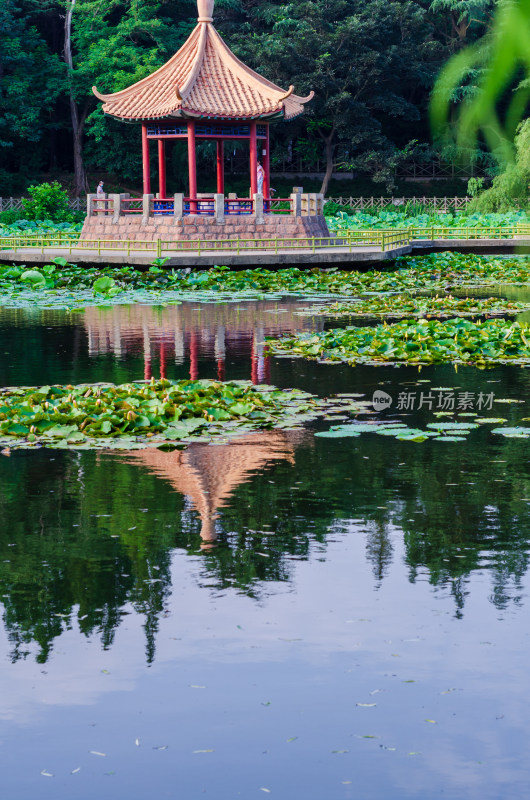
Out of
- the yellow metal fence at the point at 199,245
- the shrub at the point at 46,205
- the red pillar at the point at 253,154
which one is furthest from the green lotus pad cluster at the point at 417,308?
the shrub at the point at 46,205

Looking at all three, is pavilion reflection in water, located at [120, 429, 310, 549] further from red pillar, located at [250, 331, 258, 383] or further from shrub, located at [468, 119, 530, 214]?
shrub, located at [468, 119, 530, 214]

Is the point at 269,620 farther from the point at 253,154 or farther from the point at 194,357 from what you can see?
the point at 253,154

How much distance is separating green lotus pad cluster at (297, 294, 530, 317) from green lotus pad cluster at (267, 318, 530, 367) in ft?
11.8

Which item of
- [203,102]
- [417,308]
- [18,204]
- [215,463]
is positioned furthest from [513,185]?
[215,463]

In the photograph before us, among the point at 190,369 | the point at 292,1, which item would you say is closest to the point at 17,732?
the point at 190,369

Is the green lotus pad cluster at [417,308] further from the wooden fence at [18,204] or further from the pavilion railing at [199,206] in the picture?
the wooden fence at [18,204]

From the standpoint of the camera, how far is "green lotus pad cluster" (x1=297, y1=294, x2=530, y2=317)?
21.8m

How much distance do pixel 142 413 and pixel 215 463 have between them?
152 centimetres

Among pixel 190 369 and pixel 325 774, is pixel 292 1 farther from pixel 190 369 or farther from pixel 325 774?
pixel 325 774

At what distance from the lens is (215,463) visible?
10.0m

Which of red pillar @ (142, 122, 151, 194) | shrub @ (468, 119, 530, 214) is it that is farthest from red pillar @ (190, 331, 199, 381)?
shrub @ (468, 119, 530, 214)

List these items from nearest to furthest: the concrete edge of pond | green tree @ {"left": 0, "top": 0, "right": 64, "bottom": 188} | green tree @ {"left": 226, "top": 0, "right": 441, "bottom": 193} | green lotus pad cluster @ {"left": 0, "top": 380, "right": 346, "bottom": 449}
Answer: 1. green lotus pad cluster @ {"left": 0, "top": 380, "right": 346, "bottom": 449}
2. the concrete edge of pond
3. green tree @ {"left": 0, "top": 0, "right": 64, "bottom": 188}
4. green tree @ {"left": 226, "top": 0, "right": 441, "bottom": 193}

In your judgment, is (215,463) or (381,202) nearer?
(215,463)

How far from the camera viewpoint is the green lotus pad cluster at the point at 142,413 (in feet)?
35.8
